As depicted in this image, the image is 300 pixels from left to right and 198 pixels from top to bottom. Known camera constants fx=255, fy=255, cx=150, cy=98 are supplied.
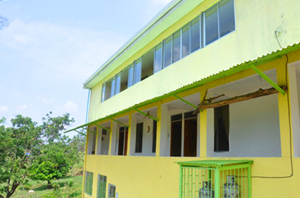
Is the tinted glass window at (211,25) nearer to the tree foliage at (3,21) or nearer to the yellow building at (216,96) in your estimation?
the yellow building at (216,96)

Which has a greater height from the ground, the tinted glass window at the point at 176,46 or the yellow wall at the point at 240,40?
the tinted glass window at the point at 176,46

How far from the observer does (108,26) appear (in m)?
19.2

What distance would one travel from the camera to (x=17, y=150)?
877 inches

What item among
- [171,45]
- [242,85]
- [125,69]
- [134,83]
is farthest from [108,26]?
[242,85]

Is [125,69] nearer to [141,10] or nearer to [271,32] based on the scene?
[141,10]

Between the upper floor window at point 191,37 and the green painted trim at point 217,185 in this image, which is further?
the upper floor window at point 191,37

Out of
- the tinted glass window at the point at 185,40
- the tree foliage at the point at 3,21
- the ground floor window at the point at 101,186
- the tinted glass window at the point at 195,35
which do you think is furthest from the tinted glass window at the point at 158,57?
the ground floor window at the point at 101,186

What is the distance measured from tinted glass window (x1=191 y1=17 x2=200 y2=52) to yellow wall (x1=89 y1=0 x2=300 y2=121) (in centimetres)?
23

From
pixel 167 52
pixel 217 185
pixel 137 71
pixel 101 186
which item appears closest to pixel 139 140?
pixel 101 186

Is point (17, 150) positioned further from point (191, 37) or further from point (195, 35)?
point (195, 35)

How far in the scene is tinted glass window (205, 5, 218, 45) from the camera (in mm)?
7957

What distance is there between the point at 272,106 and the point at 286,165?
2.97 m

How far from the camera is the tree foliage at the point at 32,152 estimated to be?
21172 millimetres

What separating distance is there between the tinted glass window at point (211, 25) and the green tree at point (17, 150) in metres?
19.1
